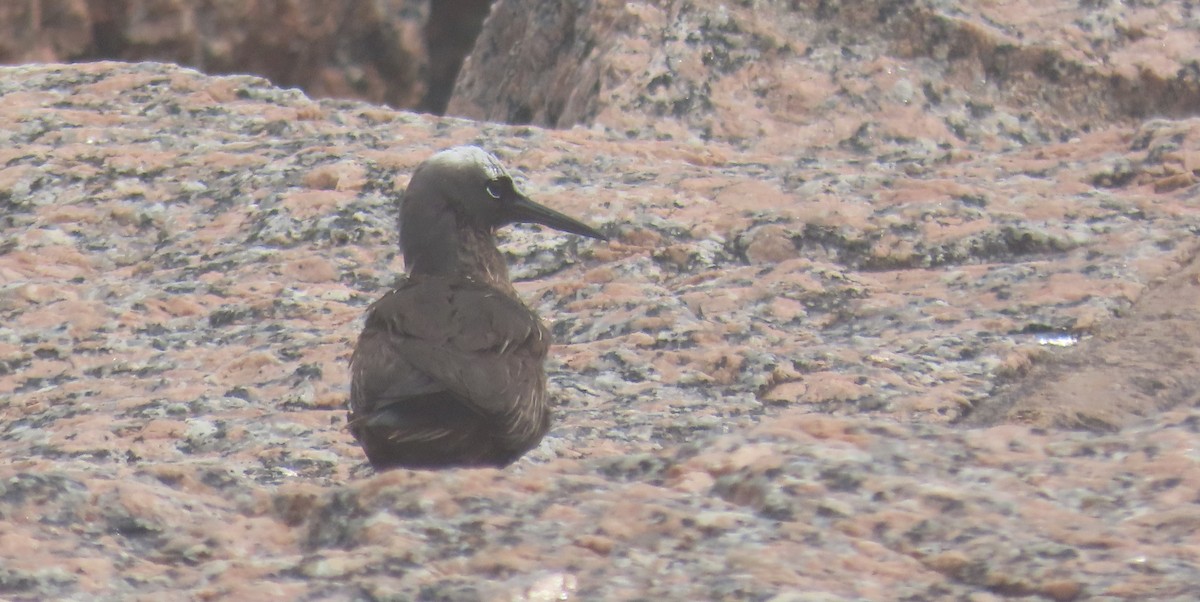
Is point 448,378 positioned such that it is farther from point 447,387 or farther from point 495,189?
point 495,189

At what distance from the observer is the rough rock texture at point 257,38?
10.2 metres

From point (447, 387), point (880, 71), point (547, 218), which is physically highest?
point (880, 71)

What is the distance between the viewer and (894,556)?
3027mm

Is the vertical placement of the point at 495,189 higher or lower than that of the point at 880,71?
lower

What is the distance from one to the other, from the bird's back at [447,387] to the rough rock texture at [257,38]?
246 inches

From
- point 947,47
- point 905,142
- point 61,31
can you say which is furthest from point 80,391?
point 61,31

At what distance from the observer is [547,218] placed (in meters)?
5.47

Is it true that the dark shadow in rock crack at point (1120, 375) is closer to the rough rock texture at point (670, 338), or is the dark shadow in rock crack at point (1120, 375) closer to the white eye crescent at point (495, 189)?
the rough rock texture at point (670, 338)

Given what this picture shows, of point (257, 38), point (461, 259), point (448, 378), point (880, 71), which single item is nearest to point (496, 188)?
point (461, 259)

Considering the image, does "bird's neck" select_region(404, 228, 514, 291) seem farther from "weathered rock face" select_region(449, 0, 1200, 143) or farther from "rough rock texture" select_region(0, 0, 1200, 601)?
"weathered rock face" select_region(449, 0, 1200, 143)

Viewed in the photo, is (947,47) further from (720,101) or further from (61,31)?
(61,31)

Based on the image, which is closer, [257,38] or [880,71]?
[880,71]

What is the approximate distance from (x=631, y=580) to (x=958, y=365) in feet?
5.93

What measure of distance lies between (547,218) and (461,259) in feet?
1.05
